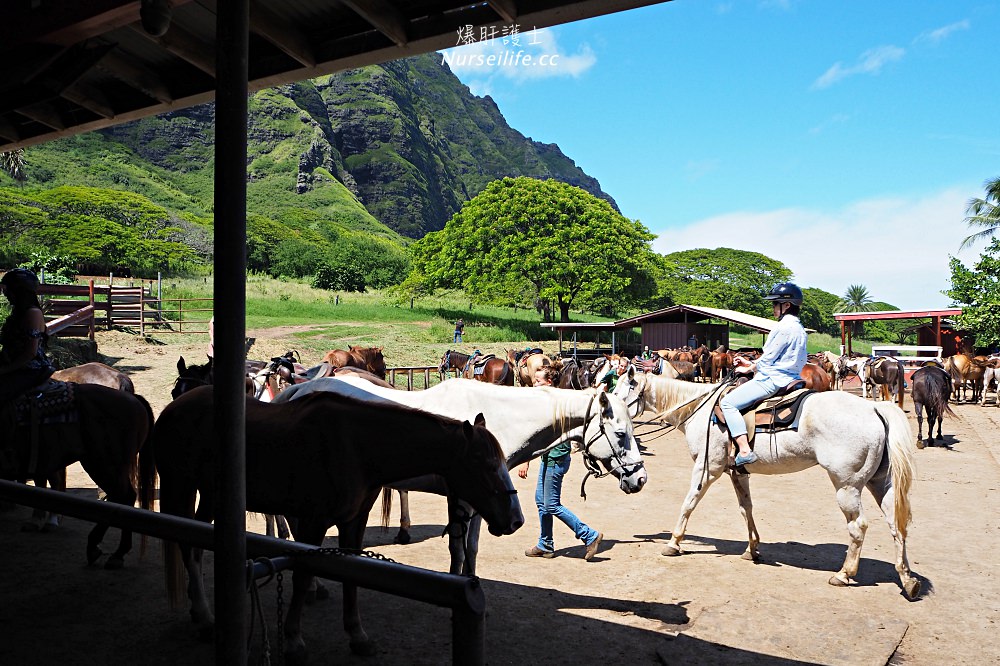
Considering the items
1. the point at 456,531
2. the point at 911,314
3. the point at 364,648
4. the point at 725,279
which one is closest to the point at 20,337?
the point at 364,648

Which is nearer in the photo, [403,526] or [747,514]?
[747,514]

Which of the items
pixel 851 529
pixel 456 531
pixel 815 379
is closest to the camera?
pixel 456 531

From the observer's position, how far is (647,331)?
36844 millimetres

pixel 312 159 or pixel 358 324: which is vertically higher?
pixel 312 159

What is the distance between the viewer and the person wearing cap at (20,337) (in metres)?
5.26

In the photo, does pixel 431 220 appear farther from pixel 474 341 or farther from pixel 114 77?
pixel 114 77

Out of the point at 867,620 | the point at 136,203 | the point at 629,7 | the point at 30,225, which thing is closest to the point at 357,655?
the point at 867,620

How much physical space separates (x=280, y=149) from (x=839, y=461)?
4486 inches

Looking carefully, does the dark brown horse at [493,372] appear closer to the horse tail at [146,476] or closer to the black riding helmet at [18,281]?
the horse tail at [146,476]

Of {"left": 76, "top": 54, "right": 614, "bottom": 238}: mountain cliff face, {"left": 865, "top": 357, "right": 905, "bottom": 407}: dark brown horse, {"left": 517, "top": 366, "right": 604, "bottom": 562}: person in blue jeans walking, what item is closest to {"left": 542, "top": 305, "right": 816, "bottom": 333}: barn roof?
{"left": 865, "top": 357, "right": 905, "bottom": 407}: dark brown horse

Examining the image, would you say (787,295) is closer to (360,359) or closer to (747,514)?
(747,514)

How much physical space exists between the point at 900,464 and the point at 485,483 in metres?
4.08

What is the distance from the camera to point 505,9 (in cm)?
392

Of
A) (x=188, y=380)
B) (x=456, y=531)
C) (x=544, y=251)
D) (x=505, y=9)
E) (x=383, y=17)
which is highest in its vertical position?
(x=544, y=251)
